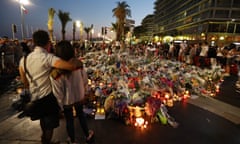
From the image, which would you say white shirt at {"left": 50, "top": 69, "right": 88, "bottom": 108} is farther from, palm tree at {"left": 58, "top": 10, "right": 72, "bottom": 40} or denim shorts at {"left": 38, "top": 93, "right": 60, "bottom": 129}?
palm tree at {"left": 58, "top": 10, "right": 72, "bottom": 40}

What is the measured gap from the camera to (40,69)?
204cm

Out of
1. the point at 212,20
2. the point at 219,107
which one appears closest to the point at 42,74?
the point at 219,107

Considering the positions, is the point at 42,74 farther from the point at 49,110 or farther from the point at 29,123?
the point at 29,123

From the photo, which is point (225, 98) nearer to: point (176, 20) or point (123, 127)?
point (123, 127)

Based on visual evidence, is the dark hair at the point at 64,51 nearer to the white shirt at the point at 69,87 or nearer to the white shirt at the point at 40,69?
Result: the white shirt at the point at 40,69

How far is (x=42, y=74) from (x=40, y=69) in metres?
0.07

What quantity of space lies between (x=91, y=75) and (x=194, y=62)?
29.5 feet

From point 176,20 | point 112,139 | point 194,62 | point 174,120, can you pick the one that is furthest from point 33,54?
point 176,20

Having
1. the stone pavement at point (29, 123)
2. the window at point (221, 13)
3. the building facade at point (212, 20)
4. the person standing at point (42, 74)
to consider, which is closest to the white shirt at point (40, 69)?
the person standing at point (42, 74)

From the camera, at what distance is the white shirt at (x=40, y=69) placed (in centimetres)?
200

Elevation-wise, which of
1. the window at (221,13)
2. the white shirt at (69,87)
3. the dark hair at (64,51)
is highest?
the window at (221,13)

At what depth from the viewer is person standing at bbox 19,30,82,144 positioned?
200 centimetres

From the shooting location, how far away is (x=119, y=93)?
4.13 meters

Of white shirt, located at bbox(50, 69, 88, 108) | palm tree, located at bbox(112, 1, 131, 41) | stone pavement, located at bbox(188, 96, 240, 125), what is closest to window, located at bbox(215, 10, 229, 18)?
palm tree, located at bbox(112, 1, 131, 41)
